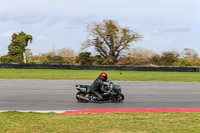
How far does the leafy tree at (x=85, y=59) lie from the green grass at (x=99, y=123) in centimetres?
3283

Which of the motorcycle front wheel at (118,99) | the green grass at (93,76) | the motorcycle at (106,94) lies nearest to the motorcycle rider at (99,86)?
the motorcycle at (106,94)

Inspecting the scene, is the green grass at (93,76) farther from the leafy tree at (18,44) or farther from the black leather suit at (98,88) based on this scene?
the leafy tree at (18,44)

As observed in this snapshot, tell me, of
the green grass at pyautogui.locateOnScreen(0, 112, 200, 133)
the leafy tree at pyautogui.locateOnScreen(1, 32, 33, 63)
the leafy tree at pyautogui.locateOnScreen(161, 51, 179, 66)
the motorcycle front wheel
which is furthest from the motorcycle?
the leafy tree at pyautogui.locateOnScreen(1, 32, 33, 63)

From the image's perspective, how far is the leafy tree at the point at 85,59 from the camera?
4112 cm

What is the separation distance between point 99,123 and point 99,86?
388 cm

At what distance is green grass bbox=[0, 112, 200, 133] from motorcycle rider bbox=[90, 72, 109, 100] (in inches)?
110

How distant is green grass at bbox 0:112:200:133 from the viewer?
643 centimetres

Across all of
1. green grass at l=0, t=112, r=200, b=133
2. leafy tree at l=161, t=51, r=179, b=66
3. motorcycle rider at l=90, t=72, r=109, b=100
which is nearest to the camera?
green grass at l=0, t=112, r=200, b=133

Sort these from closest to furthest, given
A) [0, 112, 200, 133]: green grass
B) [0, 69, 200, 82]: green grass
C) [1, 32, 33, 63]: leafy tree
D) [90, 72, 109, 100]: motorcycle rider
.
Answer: [0, 112, 200, 133]: green grass → [90, 72, 109, 100]: motorcycle rider → [0, 69, 200, 82]: green grass → [1, 32, 33, 63]: leafy tree

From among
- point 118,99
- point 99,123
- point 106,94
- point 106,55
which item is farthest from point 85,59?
point 99,123

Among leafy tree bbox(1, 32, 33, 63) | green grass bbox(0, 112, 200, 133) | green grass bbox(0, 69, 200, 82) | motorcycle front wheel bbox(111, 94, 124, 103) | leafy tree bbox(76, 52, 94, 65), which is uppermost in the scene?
leafy tree bbox(1, 32, 33, 63)

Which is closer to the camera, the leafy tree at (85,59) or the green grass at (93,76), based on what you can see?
the green grass at (93,76)

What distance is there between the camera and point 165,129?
21.4 feet

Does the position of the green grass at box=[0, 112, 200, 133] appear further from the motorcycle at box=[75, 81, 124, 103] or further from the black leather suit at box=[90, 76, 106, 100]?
the motorcycle at box=[75, 81, 124, 103]
